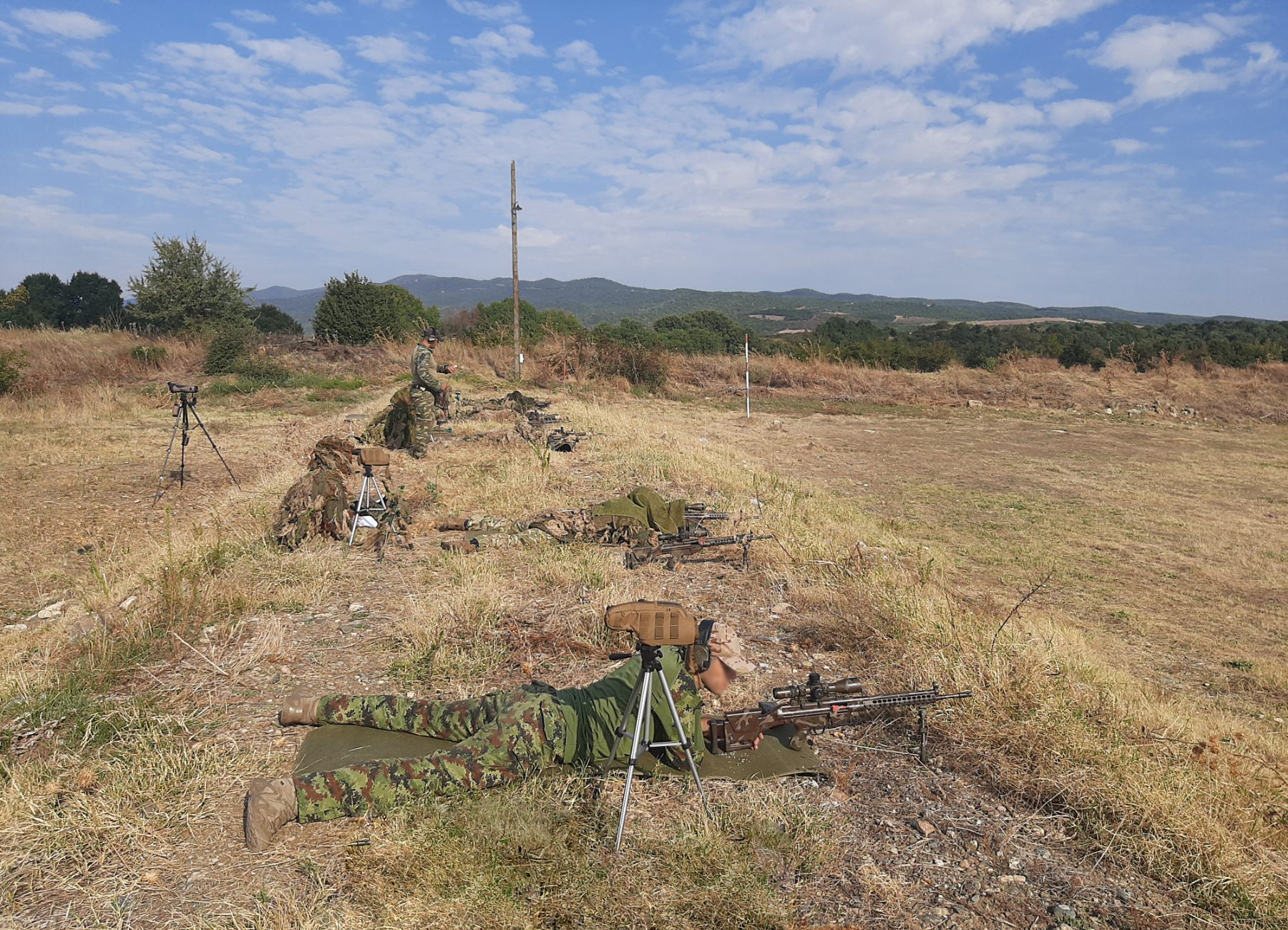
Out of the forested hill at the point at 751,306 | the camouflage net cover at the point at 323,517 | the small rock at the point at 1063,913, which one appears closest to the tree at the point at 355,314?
the camouflage net cover at the point at 323,517

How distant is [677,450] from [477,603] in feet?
22.4

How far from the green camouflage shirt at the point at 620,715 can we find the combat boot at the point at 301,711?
120cm

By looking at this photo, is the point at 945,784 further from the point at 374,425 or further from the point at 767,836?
the point at 374,425

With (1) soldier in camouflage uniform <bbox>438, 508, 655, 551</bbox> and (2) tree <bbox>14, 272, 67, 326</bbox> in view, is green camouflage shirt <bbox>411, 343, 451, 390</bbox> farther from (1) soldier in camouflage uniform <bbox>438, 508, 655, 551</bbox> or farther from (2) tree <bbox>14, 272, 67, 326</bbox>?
(2) tree <bbox>14, 272, 67, 326</bbox>

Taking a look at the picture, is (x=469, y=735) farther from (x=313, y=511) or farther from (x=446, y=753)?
(x=313, y=511)

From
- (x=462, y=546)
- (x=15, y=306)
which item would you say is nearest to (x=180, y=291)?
(x=15, y=306)

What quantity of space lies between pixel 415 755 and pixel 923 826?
A: 214cm

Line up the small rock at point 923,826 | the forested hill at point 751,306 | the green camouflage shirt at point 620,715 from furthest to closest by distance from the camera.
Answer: the forested hill at point 751,306, the green camouflage shirt at point 620,715, the small rock at point 923,826

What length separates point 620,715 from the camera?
3.28m

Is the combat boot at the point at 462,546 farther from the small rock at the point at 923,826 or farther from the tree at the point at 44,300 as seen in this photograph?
the tree at the point at 44,300

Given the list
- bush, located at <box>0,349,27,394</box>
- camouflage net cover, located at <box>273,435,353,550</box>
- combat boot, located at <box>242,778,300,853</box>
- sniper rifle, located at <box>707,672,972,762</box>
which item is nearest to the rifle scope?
sniper rifle, located at <box>707,672,972,762</box>

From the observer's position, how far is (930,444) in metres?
15.9

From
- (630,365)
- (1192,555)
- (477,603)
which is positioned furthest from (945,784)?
(630,365)

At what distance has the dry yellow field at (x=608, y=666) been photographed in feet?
8.54
